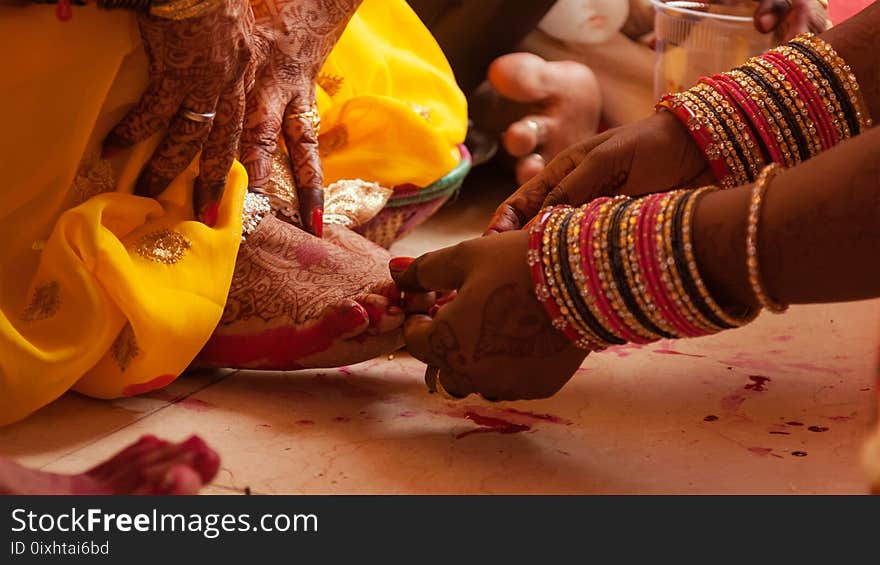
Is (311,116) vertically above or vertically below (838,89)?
below

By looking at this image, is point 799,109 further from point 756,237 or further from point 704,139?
point 756,237

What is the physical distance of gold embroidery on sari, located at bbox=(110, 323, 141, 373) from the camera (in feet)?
4.45

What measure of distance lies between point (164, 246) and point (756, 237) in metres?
0.70

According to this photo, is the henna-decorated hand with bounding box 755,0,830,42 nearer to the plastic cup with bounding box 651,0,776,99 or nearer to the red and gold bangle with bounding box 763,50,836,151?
the plastic cup with bounding box 651,0,776,99

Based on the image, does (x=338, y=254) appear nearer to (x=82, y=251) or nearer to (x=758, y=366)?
(x=82, y=251)

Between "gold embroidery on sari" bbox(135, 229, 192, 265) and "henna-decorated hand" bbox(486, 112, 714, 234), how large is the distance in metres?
0.37

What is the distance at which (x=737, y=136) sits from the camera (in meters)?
1.41

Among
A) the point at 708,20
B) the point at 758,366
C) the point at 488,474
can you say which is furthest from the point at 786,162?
the point at 708,20

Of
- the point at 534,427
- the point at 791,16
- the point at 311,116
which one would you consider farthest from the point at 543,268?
the point at 791,16

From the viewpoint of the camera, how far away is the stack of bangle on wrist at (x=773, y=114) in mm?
1412

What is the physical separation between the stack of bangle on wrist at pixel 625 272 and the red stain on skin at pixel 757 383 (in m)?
0.42

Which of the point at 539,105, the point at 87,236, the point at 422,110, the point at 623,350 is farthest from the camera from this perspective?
the point at 539,105

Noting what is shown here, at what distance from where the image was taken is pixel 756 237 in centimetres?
105

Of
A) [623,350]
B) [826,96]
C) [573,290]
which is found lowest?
[623,350]
